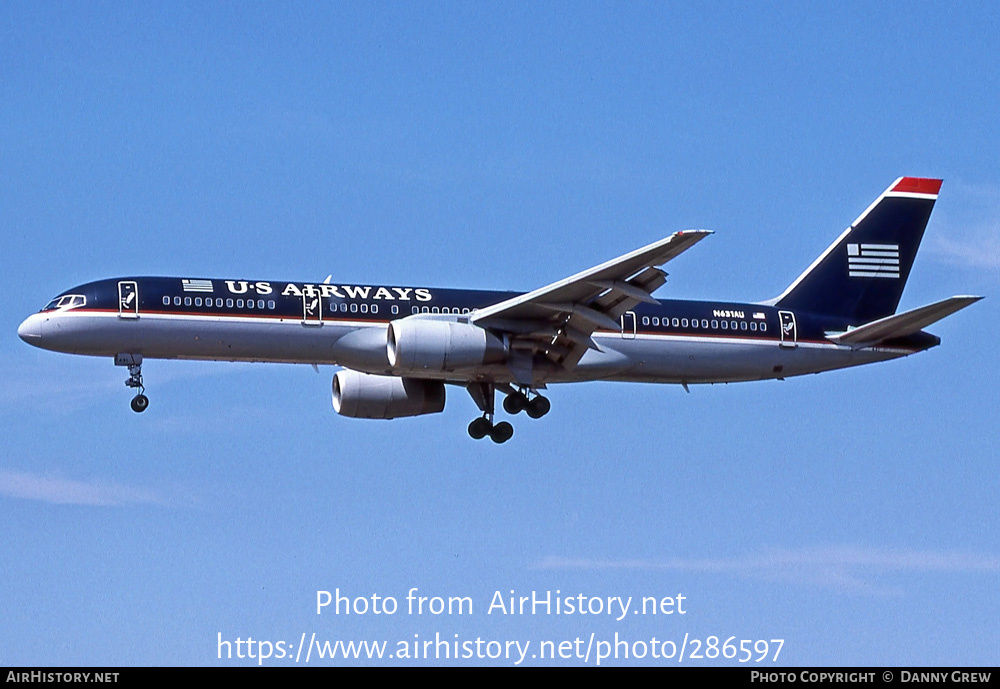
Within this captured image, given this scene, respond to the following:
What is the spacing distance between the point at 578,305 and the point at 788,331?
26.6ft

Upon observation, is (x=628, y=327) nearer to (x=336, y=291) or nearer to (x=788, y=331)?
(x=788, y=331)

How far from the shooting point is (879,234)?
53.1 meters

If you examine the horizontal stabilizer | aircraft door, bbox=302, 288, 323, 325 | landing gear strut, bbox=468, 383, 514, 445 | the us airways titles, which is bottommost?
landing gear strut, bbox=468, 383, 514, 445

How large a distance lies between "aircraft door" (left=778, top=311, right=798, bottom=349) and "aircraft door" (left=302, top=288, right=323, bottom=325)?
13.7m

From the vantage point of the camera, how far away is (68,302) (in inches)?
1769

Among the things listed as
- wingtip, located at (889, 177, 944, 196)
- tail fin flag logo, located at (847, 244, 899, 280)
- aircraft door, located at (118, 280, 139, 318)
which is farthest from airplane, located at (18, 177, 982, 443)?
wingtip, located at (889, 177, 944, 196)

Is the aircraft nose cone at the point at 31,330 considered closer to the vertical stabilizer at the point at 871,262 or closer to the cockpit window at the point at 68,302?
the cockpit window at the point at 68,302

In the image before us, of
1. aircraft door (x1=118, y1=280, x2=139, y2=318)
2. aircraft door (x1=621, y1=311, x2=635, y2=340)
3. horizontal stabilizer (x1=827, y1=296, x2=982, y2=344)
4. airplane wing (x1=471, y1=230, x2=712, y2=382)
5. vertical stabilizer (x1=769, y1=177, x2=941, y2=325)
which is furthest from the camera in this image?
vertical stabilizer (x1=769, y1=177, x2=941, y2=325)

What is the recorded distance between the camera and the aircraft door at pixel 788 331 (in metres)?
49.0

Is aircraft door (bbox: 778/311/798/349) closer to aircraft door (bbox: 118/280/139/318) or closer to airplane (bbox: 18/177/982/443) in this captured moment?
airplane (bbox: 18/177/982/443)

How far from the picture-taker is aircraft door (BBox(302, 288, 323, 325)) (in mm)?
45156

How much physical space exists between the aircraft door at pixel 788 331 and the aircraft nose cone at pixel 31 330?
Result: 21062mm
